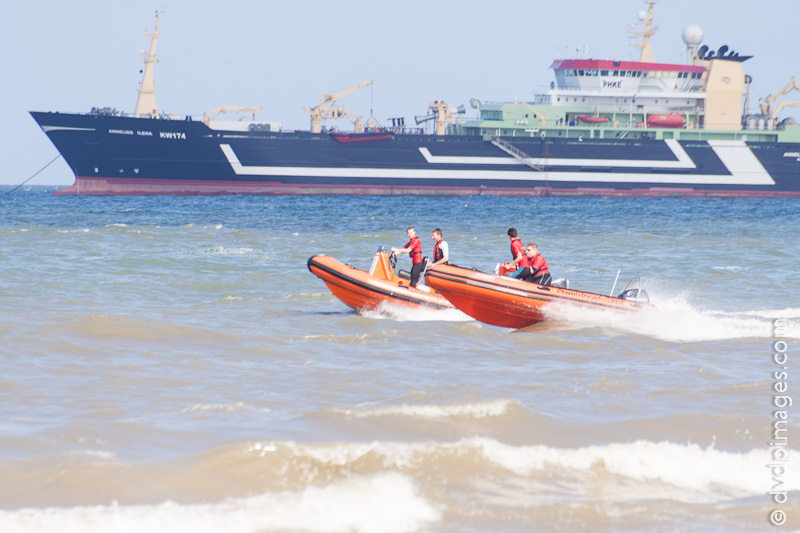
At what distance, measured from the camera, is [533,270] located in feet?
35.6

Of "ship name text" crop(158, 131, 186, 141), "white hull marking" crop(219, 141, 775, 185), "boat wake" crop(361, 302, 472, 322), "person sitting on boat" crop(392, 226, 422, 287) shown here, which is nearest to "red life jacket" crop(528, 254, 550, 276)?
"boat wake" crop(361, 302, 472, 322)

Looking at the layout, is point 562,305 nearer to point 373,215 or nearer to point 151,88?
point 373,215

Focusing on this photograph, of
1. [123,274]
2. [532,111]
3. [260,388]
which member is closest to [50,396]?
[260,388]

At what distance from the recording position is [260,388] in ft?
24.0

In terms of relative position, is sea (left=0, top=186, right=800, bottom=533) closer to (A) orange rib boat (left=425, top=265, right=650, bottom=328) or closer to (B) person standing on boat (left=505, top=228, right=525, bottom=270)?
(A) orange rib boat (left=425, top=265, right=650, bottom=328)

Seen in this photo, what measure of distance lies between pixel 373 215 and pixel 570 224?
824cm

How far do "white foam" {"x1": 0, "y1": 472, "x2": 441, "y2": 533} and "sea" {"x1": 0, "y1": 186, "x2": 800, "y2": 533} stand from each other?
0.6 inches

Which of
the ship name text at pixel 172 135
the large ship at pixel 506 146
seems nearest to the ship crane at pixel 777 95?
the large ship at pixel 506 146

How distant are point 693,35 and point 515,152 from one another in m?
17.7

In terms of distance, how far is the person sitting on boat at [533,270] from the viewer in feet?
35.5

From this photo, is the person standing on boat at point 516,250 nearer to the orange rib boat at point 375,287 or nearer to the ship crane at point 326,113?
the orange rib boat at point 375,287

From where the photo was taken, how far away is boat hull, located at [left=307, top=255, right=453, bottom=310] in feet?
37.6

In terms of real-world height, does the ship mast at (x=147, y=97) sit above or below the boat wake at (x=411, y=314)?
above

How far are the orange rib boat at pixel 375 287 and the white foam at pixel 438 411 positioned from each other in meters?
4.73
